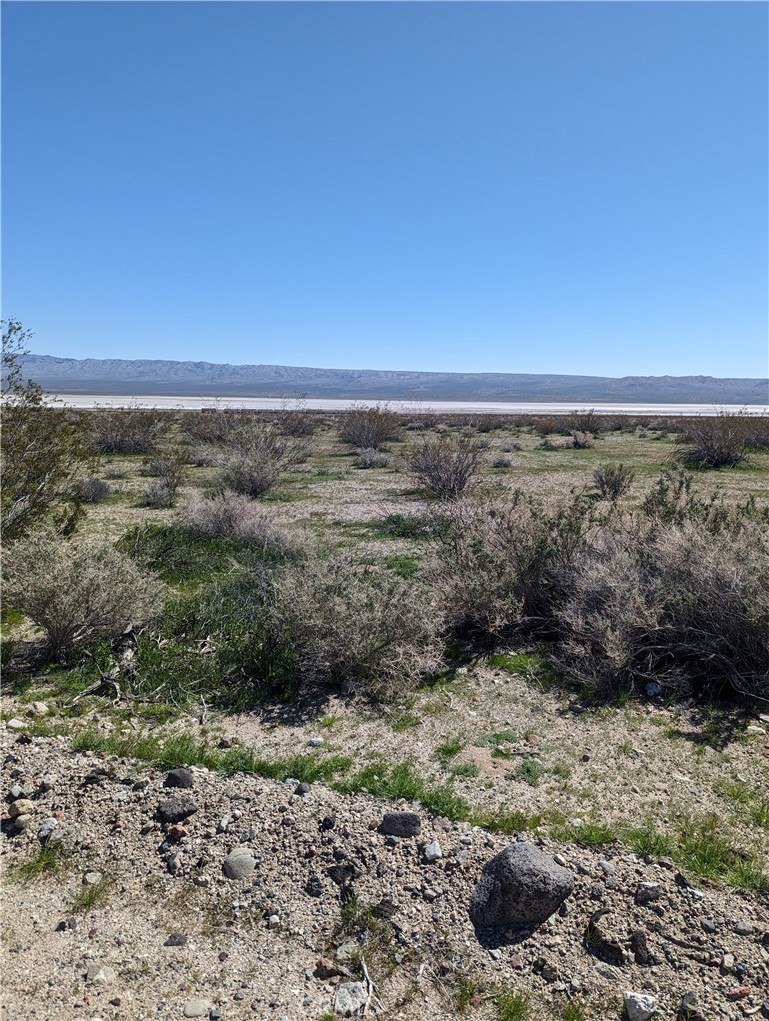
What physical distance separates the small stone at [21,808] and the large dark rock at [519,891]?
2550 mm

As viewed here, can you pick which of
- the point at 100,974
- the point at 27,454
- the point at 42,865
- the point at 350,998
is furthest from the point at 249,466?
the point at 350,998

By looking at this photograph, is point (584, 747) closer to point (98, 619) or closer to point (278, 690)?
point (278, 690)

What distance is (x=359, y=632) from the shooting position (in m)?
5.21

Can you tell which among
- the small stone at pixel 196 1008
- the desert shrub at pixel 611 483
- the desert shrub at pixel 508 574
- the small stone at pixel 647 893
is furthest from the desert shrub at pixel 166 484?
the small stone at pixel 647 893

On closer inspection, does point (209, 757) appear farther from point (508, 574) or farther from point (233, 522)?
point (233, 522)

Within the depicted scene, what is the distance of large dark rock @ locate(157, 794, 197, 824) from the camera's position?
3545 millimetres

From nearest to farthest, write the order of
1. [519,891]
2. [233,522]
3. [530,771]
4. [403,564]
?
[519,891] < [530,771] < [403,564] < [233,522]

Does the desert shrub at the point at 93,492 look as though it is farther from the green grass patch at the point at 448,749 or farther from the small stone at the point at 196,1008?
the small stone at the point at 196,1008

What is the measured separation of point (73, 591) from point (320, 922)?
12.3 feet

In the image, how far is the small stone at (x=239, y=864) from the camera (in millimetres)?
3227

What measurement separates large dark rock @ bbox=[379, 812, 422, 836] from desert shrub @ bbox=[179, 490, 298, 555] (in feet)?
18.5

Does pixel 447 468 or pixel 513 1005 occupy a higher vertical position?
pixel 447 468

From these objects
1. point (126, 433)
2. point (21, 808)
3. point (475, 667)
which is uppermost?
point (126, 433)

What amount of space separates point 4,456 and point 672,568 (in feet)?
24.6
